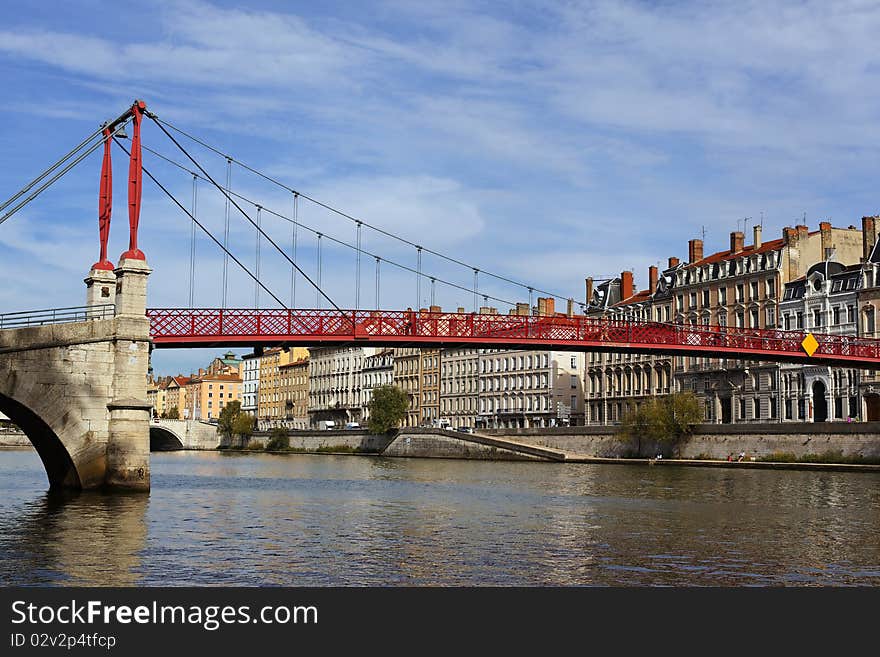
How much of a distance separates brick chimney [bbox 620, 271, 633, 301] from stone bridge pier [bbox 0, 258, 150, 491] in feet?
261

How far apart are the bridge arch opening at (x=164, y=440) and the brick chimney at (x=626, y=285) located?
222ft

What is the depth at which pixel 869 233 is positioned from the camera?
278 ft

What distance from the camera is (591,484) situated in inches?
2122

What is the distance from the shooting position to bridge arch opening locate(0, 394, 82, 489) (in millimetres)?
34219

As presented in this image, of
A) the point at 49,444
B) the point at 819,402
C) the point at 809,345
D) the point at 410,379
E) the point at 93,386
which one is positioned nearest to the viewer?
the point at 93,386

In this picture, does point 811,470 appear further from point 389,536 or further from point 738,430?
point 389,536

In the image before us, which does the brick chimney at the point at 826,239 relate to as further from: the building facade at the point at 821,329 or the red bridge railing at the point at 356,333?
the red bridge railing at the point at 356,333

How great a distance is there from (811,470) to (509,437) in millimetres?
34431

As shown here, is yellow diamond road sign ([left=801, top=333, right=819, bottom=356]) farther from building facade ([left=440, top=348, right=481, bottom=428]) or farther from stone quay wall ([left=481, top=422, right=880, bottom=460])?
building facade ([left=440, top=348, right=481, bottom=428])

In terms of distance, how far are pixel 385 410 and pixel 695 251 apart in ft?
116

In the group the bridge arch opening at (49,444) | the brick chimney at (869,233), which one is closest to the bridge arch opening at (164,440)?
the brick chimney at (869,233)

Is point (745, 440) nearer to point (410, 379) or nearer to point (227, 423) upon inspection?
point (410, 379)

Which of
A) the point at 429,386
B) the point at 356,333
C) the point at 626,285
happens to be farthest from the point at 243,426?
the point at 356,333

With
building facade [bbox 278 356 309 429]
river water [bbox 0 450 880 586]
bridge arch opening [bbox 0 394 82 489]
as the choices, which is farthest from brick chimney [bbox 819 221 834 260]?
building facade [bbox 278 356 309 429]
